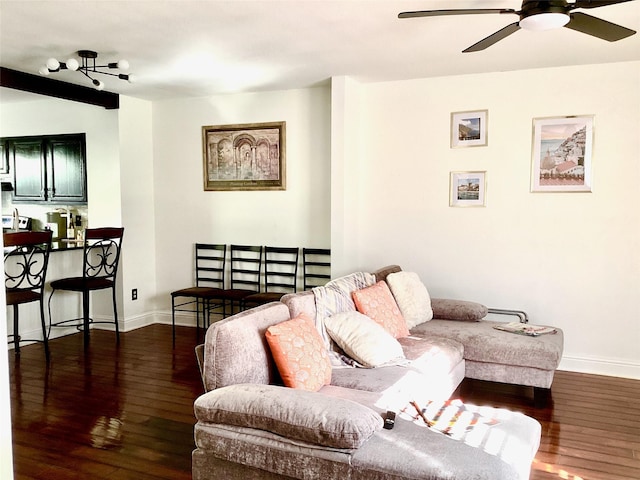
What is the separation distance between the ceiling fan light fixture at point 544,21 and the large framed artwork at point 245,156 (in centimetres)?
306

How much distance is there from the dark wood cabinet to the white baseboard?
Answer: 5155 mm

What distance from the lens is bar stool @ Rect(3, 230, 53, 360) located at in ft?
14.0

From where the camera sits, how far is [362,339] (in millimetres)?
3062

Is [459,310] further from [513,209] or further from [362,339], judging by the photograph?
[362,339]

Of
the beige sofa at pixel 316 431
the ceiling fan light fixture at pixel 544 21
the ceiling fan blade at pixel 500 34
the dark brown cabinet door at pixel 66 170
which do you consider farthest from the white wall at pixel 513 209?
the dark brown cabinet door at pixel 66 170

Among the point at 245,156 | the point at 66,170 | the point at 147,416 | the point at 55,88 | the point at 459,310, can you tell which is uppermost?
the point at 55,88

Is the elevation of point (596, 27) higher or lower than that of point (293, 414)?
higher

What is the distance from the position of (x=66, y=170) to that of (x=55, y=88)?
4.97 ft

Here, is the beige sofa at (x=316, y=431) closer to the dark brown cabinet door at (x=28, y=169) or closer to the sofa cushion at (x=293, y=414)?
the sofa cushion at (x=293, y=414)

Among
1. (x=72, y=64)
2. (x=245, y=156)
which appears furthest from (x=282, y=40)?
(x=245, y=156)

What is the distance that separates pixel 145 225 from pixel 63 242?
89 centimetres

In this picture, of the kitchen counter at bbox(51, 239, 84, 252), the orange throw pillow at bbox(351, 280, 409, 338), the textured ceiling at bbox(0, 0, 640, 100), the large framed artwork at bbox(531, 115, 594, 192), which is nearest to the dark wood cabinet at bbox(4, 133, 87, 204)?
the kitchen counter at bbox(51, 239, 84, 252)

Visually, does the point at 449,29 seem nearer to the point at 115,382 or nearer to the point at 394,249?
the point at 394,249

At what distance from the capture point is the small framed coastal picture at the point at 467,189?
464 centimetres
